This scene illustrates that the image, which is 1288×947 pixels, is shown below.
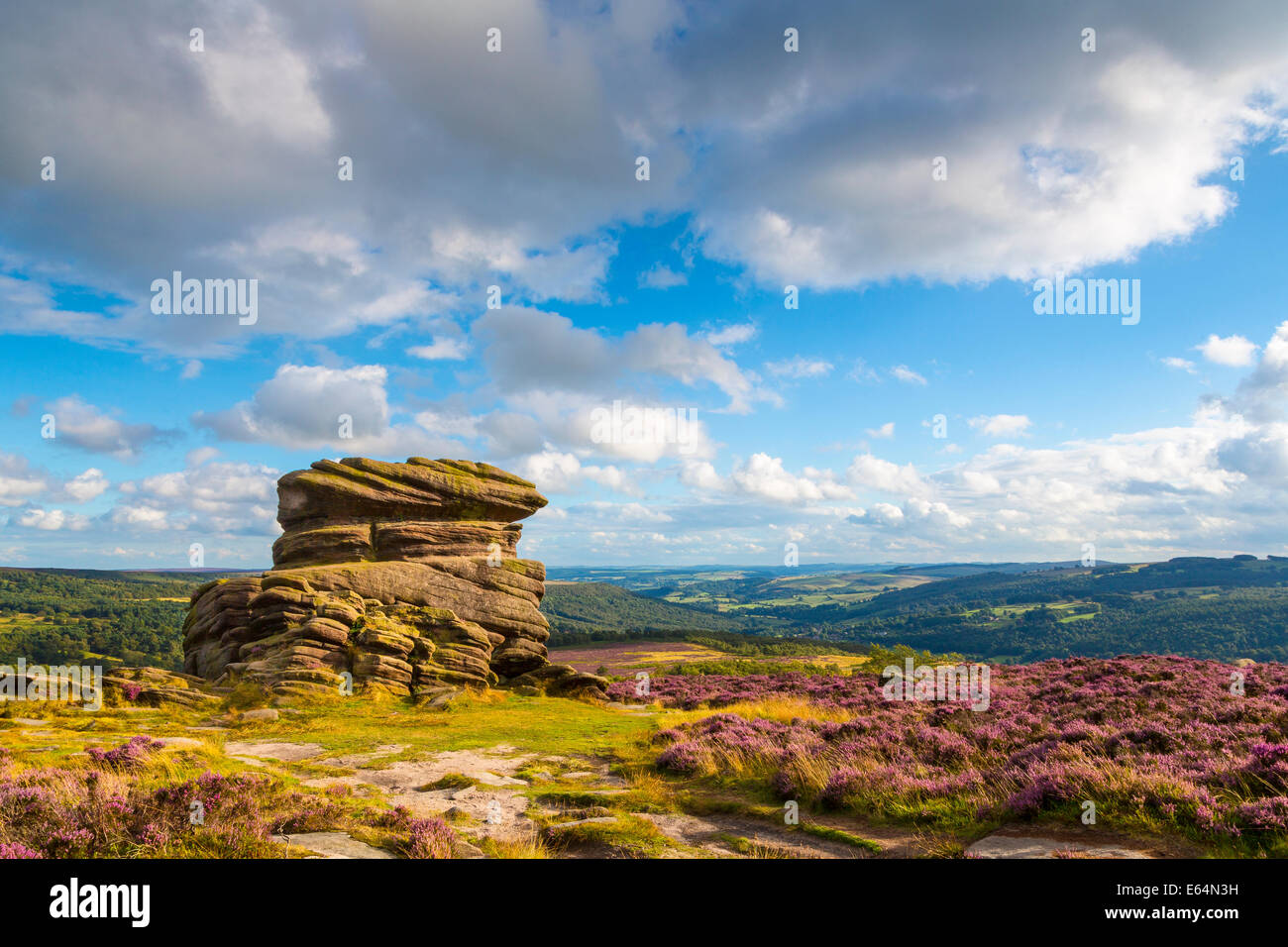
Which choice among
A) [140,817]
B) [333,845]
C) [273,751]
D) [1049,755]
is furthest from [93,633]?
[1049,755]

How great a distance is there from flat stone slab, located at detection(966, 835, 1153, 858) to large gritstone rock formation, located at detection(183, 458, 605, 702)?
84.0 feet

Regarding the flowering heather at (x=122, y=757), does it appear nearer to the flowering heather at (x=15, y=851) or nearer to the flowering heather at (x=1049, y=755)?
the flowering heather at (x=15, y=851)

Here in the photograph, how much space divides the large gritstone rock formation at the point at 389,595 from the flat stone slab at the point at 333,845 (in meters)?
21.0

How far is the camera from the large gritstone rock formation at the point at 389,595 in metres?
28.8

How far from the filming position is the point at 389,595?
111ft

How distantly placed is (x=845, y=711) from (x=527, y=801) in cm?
1444

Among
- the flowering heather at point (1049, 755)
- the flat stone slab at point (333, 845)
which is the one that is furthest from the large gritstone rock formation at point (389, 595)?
the flat stone slab at point (333, 845)

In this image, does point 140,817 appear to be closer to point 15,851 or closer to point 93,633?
point 15,851

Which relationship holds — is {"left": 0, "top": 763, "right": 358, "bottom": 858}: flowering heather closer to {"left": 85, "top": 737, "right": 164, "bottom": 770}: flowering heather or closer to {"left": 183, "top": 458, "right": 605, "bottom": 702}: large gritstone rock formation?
{"left": 85, "top": 737, "right": 164, "bottom": 770}: flowering heather

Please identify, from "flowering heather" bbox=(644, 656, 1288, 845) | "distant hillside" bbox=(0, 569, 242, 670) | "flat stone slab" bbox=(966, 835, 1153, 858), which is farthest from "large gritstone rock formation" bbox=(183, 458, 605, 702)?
"distant hillside" bbox=(0, 569, 242, 670)

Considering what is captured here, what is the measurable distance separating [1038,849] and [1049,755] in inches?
152
